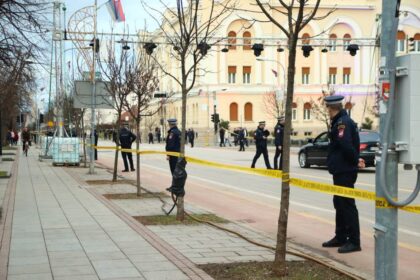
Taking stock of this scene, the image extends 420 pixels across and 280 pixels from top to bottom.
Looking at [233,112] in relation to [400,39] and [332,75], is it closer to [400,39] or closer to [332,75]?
[332,75]

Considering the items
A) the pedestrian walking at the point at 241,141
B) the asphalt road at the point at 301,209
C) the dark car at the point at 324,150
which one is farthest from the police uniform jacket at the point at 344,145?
the pedestrian walking at the point at 241,141

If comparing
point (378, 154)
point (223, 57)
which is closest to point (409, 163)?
point (378, 154)

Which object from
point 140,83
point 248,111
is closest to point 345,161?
point 140,83

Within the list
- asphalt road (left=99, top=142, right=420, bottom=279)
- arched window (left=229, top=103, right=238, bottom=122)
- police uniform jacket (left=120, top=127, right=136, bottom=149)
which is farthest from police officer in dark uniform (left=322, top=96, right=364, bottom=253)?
arched window (left=229, top=103, right=238, bottom=122)

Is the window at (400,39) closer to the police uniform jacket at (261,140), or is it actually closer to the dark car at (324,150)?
the dark car at (324,150)

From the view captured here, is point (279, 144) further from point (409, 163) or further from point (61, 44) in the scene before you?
point (409, 163)

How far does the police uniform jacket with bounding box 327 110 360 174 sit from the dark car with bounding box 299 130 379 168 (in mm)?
14200

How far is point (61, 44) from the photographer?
31.2m

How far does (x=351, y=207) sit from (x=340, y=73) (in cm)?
7197

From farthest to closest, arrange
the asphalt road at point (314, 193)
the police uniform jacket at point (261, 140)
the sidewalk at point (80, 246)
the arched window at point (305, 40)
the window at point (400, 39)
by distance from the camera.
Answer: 1. the police uniform jacket at point (261, 140)
2. the arched window at point (305, 40)
3. the asphalt road at point (314, 193)
4. the sidewalk at point (80, 246)
5. the window at point (400, 39)

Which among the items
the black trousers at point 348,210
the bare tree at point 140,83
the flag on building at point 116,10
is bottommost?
the black trousers at point 348,210

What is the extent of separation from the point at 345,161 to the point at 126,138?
16.3 m

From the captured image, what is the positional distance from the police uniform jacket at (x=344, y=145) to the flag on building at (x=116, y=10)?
17.7 meters

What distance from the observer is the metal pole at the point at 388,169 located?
423cm
